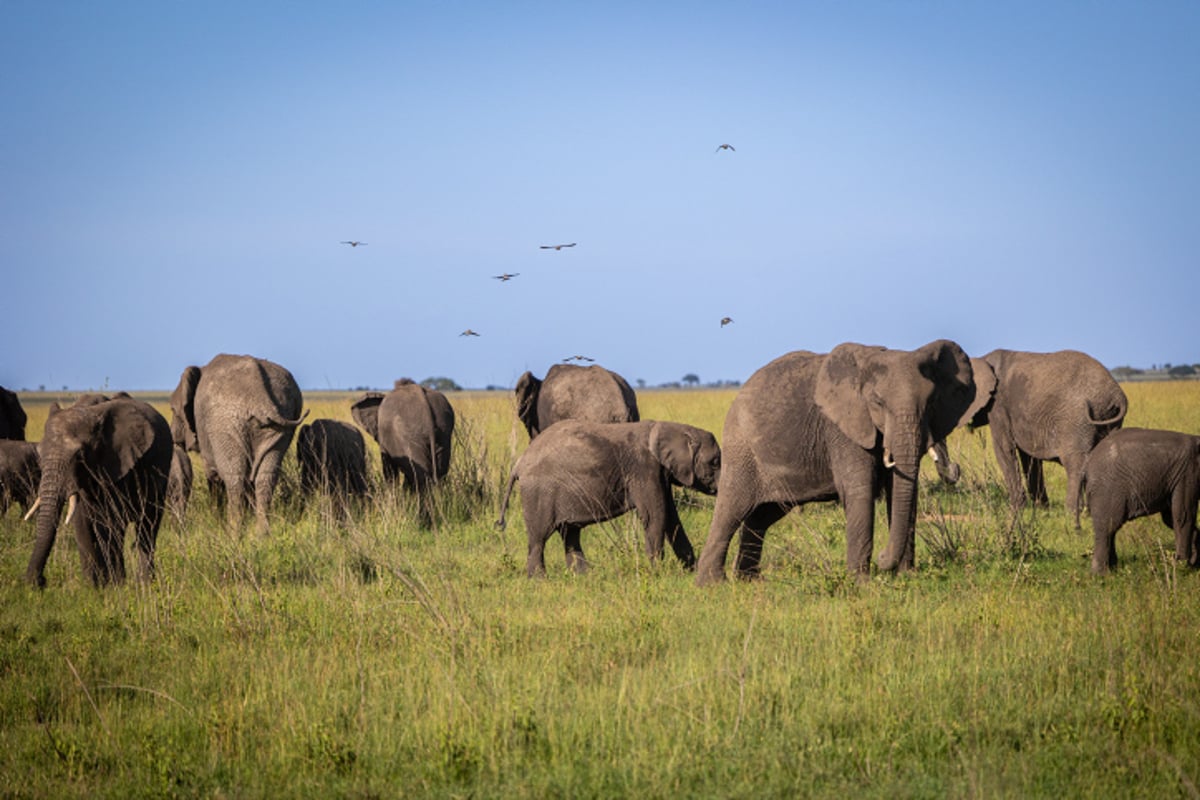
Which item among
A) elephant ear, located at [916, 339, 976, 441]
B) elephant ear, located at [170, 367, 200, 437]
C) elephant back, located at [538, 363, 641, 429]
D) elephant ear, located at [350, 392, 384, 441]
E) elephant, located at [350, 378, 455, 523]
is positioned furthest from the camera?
elephant ear, located at [350, 392, 384, 441]

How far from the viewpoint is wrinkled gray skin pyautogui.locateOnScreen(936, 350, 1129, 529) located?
16328 millimetres

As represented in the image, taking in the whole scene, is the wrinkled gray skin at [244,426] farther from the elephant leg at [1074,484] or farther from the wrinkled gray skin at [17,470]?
the elephant leg at [1074,484]

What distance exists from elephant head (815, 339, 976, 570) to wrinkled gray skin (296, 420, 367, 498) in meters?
8.63

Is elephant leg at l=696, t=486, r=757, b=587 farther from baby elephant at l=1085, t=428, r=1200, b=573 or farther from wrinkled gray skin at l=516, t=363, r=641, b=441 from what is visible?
wrinkled gray skin at l=516, t=363, r=641, b=441

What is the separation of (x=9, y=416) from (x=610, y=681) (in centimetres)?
1278

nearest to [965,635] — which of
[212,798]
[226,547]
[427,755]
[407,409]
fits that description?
[427,755]

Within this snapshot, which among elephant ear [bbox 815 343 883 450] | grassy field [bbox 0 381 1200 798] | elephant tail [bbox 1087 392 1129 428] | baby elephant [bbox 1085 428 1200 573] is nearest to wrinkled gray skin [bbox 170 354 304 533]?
grassy field [bbox 0 381 1200 798]

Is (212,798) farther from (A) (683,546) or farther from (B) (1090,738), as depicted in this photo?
(A) (683,546)

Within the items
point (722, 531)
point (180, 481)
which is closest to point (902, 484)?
point (722, 531)

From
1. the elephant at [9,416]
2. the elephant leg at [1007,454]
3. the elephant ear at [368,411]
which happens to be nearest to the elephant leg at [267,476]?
the elephant at [9,416]

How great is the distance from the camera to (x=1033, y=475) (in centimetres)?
1777

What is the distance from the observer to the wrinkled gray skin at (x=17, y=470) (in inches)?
555

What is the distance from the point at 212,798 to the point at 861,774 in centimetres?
315

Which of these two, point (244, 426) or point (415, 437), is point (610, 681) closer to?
point (244, 426)
